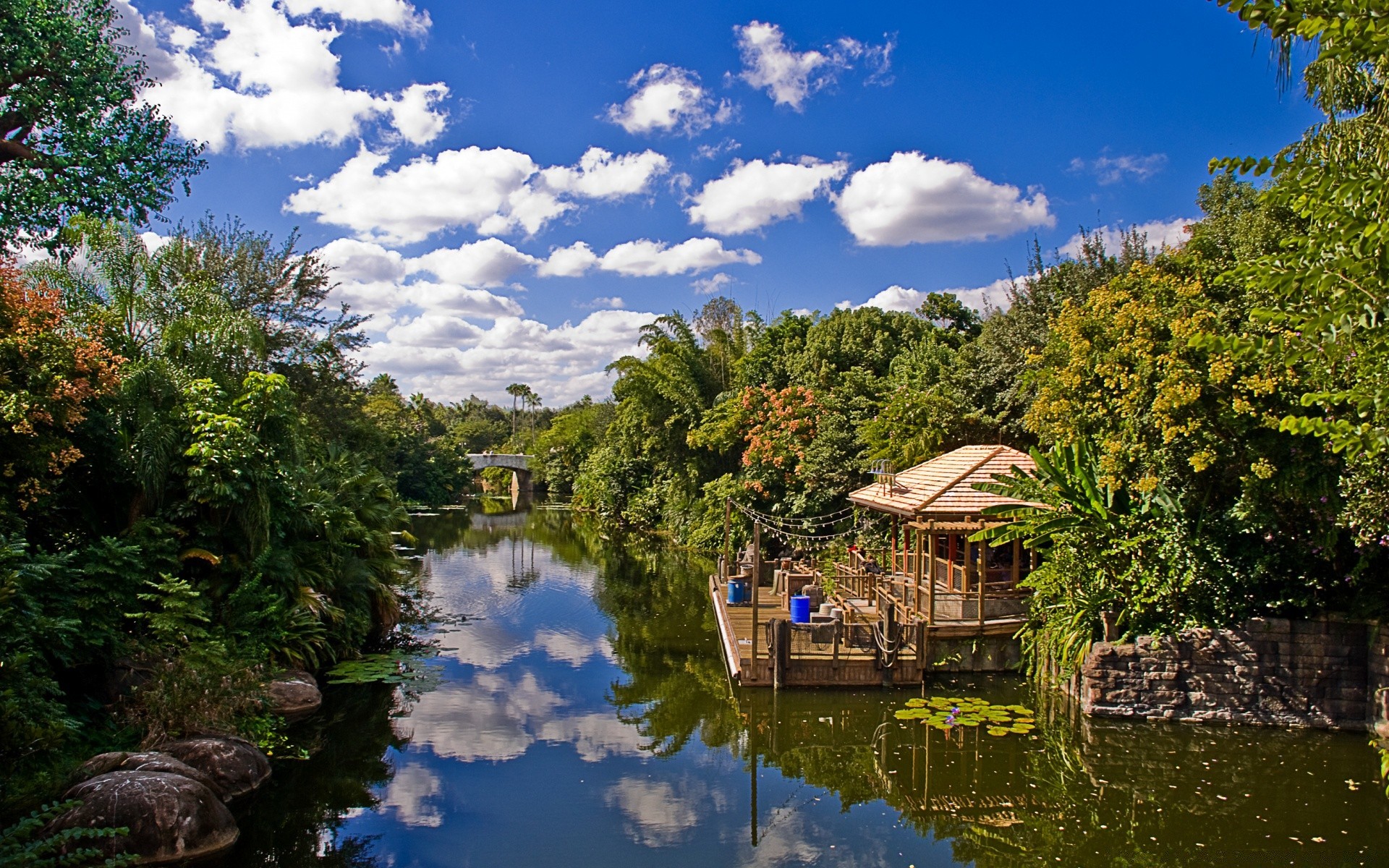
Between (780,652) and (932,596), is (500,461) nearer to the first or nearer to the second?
(780,652)

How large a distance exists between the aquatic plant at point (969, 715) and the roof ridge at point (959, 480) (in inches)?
130

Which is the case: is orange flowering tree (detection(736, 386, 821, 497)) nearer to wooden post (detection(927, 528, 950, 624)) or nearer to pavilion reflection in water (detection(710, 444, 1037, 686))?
pavilion reflection in water (detection(710, 444, 1037, 686))

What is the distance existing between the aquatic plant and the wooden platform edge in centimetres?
266

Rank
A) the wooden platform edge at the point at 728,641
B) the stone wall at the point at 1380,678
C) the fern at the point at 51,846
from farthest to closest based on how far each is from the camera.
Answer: the wooden platform edge at the point at 728,641
the stone wall at the point at 1380,678
the fern at the point at 51,846

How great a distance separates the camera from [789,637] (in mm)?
13336

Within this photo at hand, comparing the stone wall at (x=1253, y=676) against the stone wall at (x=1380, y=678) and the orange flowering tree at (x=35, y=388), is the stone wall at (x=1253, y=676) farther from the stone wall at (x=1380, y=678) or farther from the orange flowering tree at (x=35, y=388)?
the orange flowering tree at (x=35, y=388)

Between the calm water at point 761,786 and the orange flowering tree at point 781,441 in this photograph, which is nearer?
the calm water at point 761,786

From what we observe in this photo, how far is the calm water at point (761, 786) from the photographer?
8.41 metres

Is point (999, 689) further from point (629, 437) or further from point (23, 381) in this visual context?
point (629, 437)

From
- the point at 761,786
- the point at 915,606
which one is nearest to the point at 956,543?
the point at 915,606

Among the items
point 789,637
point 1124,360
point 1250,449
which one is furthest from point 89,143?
point 1250,449

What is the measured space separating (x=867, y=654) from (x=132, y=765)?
976cm

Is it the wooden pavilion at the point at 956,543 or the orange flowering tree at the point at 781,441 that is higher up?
the orange flowering tree at the point at 781,441

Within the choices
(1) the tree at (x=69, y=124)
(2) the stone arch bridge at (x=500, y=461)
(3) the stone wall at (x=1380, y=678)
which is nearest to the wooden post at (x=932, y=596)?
(3) the stone wall at (x=1380, y=678)
